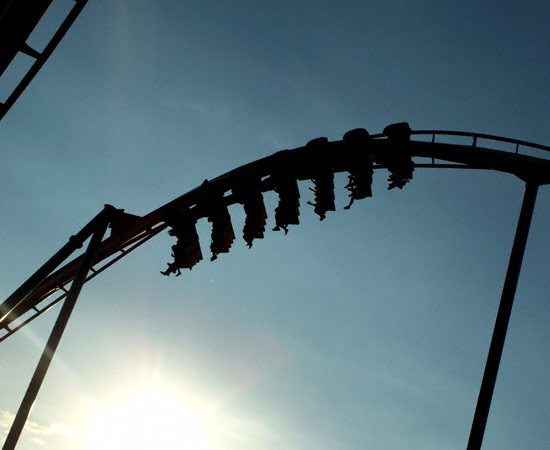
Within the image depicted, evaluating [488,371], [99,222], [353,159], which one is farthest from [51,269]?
[488,371]

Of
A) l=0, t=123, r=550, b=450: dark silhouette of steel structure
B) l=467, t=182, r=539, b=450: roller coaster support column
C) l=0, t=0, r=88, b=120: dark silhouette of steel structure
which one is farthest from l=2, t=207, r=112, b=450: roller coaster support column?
l=467, t=182, r=539, b=450: roller coaster support column

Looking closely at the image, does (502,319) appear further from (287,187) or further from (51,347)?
(51,347)

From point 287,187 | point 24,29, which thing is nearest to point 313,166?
point 287,187

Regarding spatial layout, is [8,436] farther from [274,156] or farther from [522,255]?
[522,255]

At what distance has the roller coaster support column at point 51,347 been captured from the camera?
9.23 m

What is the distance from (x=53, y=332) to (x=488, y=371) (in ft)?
24.6

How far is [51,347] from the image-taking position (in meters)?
9.88

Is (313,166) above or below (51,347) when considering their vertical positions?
above

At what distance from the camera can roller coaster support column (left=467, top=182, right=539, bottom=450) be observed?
7746 mm

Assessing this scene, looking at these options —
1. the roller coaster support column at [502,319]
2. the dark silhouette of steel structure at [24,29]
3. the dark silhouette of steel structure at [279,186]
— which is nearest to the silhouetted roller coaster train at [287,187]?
the dark silhouette of steel structure at [279,186]

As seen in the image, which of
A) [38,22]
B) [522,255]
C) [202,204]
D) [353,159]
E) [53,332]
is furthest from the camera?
[202,204]

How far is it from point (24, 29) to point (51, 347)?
5.51 m

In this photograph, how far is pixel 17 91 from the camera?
304 inches

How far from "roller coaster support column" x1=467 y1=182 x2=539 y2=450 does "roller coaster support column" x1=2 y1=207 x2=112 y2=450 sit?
720 cm
